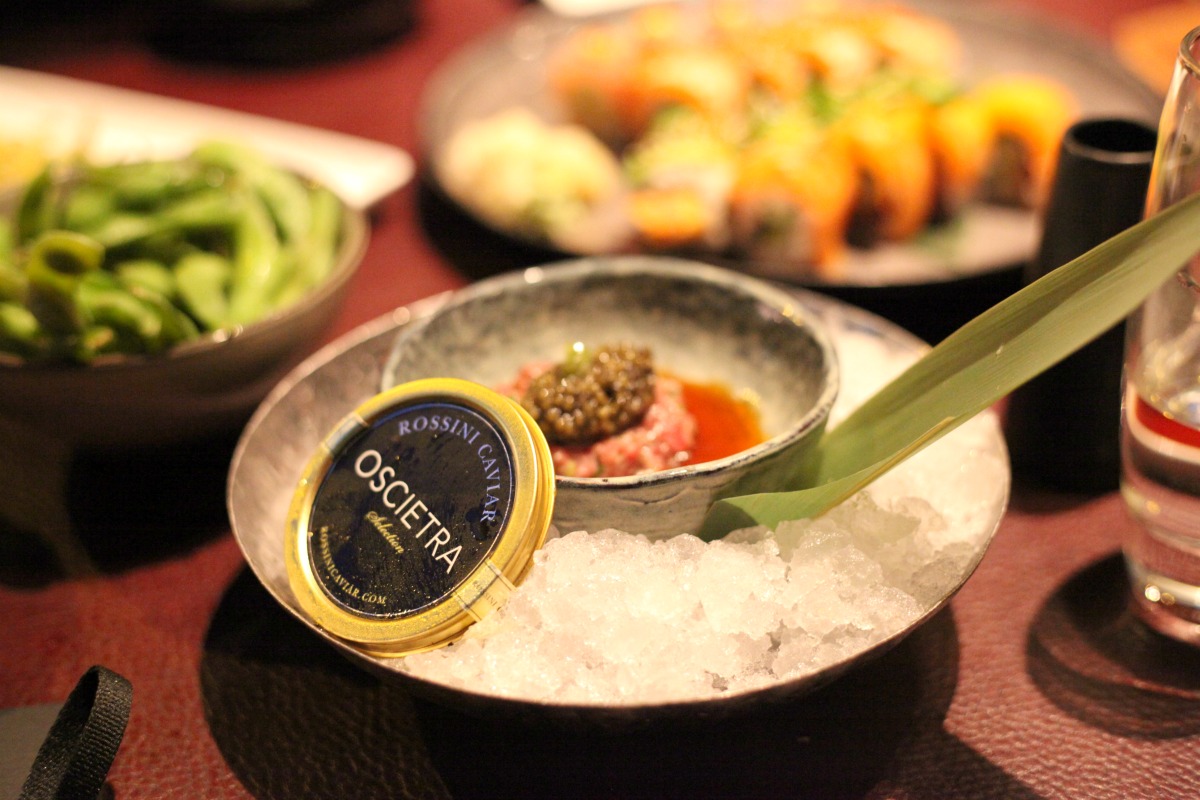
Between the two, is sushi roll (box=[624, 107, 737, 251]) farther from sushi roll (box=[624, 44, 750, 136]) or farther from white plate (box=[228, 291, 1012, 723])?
white plate (box=[228, 291, 1012, 723])

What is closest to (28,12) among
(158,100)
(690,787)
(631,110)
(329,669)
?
(158,100)

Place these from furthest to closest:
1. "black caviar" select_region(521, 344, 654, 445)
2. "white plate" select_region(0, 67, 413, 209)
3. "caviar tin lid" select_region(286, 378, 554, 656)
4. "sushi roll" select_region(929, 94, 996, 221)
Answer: "sushi roll" select_region(929, 94, 996, 221) < "white plate" select_region(0, 67, 413, 209) < "black caviar" select_region(521, 344, 654, 445) < "caviar tin lid" select_region(286, 378, 554, 656)

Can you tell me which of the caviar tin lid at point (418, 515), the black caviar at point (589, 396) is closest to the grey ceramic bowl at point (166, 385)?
the caviar tin lid at point (418, 515)

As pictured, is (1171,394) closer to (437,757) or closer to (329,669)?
(437,757)

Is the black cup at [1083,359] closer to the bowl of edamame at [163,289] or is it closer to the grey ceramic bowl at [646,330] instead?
the grey ceramic bowl at [646,330]

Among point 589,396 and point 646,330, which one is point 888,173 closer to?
point 646,330

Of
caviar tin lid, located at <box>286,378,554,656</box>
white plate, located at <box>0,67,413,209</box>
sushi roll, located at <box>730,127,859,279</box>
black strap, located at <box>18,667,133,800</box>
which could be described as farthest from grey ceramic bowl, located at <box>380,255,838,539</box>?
white plate, located at <box>0,67,413,209</box>
